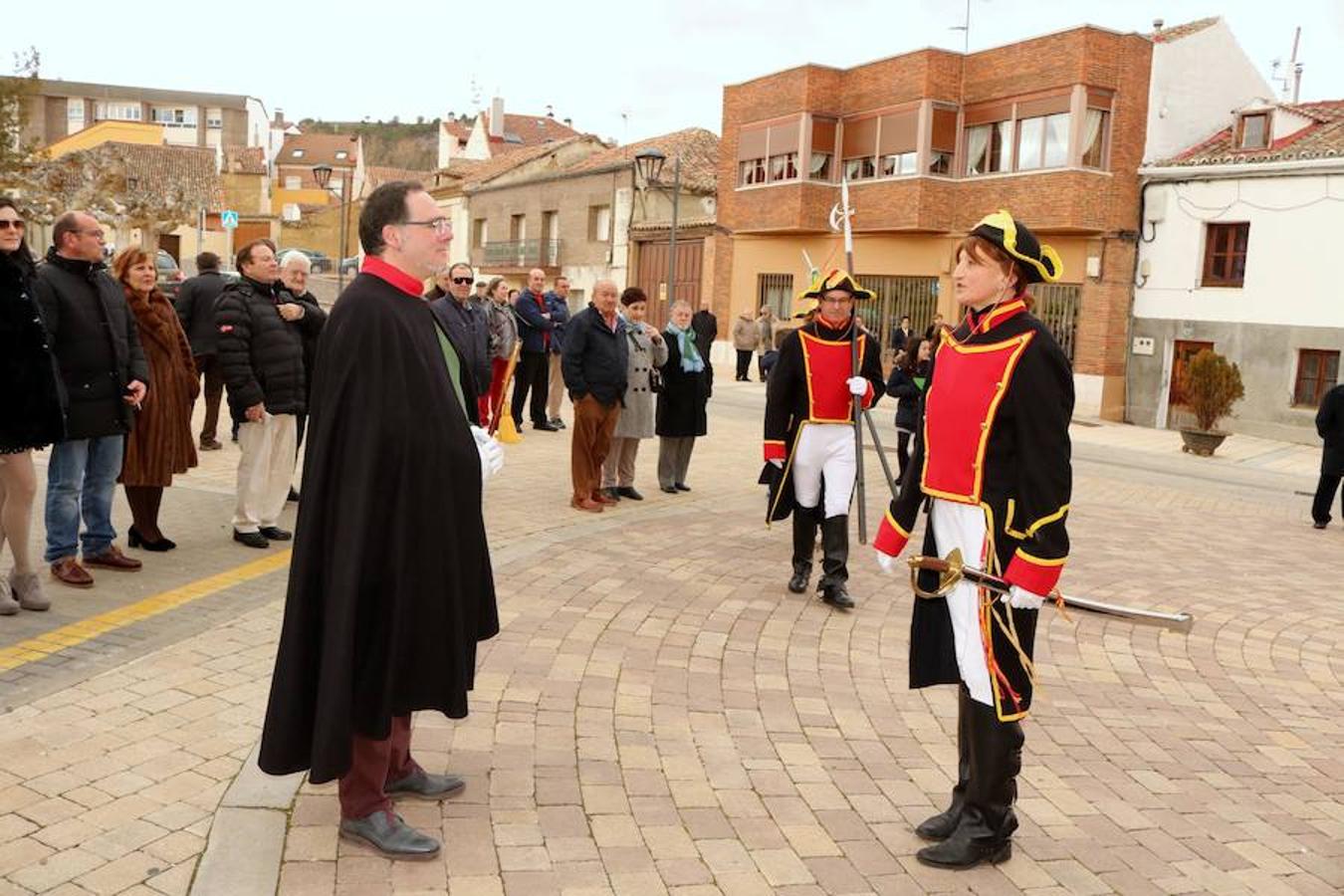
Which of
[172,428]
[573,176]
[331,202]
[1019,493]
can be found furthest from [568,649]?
[331,202]

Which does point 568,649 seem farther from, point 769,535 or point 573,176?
point 573,176

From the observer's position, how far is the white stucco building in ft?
66.0

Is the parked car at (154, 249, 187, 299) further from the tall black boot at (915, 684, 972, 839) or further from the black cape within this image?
the tall black boot at (915, 684, 972, 839)

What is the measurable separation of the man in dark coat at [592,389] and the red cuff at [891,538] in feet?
17.7

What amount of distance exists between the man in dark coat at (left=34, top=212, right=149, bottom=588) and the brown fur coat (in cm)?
41

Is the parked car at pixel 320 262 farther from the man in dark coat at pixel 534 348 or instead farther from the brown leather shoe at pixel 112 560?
the brown leather shoe at pixel 112 560

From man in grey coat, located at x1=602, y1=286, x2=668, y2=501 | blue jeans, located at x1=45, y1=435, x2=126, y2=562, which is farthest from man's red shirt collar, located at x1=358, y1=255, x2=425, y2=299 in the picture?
man in grey coat, located at x1=602, y1=286, x2=668, y2=501

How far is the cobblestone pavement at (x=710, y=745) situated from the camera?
3.61 meters

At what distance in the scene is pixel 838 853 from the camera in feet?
12.3

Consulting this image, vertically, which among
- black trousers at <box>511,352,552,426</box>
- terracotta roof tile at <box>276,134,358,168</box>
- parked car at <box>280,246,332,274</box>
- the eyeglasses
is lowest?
black trousers at <box>511,352,552,426</box>

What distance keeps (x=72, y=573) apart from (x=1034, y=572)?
5247 millimetres

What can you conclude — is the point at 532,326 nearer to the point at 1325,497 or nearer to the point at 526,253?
the point at 1325,497

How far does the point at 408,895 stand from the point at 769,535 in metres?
5.76

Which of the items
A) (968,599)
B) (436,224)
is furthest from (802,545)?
(436,224)
